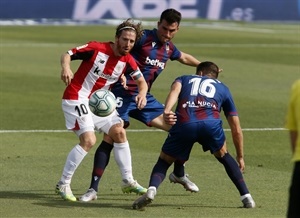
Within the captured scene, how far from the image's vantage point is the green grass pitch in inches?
416

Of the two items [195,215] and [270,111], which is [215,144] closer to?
[195,215]

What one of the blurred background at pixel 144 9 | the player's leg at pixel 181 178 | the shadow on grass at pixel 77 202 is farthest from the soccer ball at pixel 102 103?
the blurred background at pixel 144 9

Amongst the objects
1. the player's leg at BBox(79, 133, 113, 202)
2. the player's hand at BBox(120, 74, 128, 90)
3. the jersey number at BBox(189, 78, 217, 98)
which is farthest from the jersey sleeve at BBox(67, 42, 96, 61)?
the jersey number at BBox(189, 78, 217, 98)

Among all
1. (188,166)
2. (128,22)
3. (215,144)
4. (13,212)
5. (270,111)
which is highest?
(128,22)

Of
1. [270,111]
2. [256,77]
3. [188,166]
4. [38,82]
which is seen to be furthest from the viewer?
[256,77]

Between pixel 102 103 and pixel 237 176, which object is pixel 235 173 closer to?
pixel 237 176

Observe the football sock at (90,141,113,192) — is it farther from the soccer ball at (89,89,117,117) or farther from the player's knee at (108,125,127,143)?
the soccer ball at (89,89,117,117)

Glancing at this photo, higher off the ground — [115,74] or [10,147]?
[115,74]

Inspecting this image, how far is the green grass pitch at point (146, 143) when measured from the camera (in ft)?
34.7

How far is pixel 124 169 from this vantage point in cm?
1119

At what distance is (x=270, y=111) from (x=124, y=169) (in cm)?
822

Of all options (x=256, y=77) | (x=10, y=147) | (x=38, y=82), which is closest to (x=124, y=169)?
(x=10, y=147)

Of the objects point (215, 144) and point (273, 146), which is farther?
point (273, 146)

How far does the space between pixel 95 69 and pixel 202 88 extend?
1349 mm
